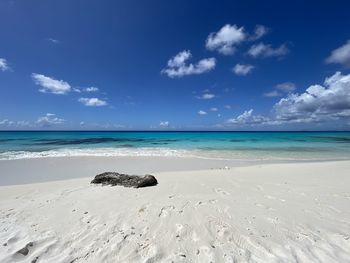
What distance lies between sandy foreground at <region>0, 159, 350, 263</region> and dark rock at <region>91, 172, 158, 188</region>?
15.8 inches

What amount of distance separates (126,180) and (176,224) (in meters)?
3.38

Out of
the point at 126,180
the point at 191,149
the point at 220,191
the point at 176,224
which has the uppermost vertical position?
the point at 126,180

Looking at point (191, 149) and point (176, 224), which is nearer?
point (176, 224)

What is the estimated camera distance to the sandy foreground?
2766 millimetres

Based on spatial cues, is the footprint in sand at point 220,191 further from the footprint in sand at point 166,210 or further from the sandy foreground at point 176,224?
the footprint in sand at point 166,210

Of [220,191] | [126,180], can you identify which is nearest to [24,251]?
[126,180]

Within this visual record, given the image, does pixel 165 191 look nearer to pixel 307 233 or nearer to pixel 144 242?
pixel 144 242

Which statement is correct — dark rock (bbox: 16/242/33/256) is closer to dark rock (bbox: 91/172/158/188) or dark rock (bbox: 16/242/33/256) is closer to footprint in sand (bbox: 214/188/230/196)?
dark rock (bbox: 91/172/158/188)

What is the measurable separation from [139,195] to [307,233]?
4.15m

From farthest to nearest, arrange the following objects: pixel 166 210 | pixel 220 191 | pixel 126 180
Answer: pixel 126 180 < pixel 220 191 < pixel 166 210

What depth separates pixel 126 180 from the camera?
6441 mm

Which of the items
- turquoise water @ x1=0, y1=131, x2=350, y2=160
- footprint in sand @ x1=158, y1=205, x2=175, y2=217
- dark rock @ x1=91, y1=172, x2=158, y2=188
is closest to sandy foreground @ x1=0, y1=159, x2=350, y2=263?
footprint in sand @ x1=158, y1=205, x2=175, y2=217

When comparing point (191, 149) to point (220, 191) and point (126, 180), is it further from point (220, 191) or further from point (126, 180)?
point (220, 191)

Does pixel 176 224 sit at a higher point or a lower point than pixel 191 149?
higher
